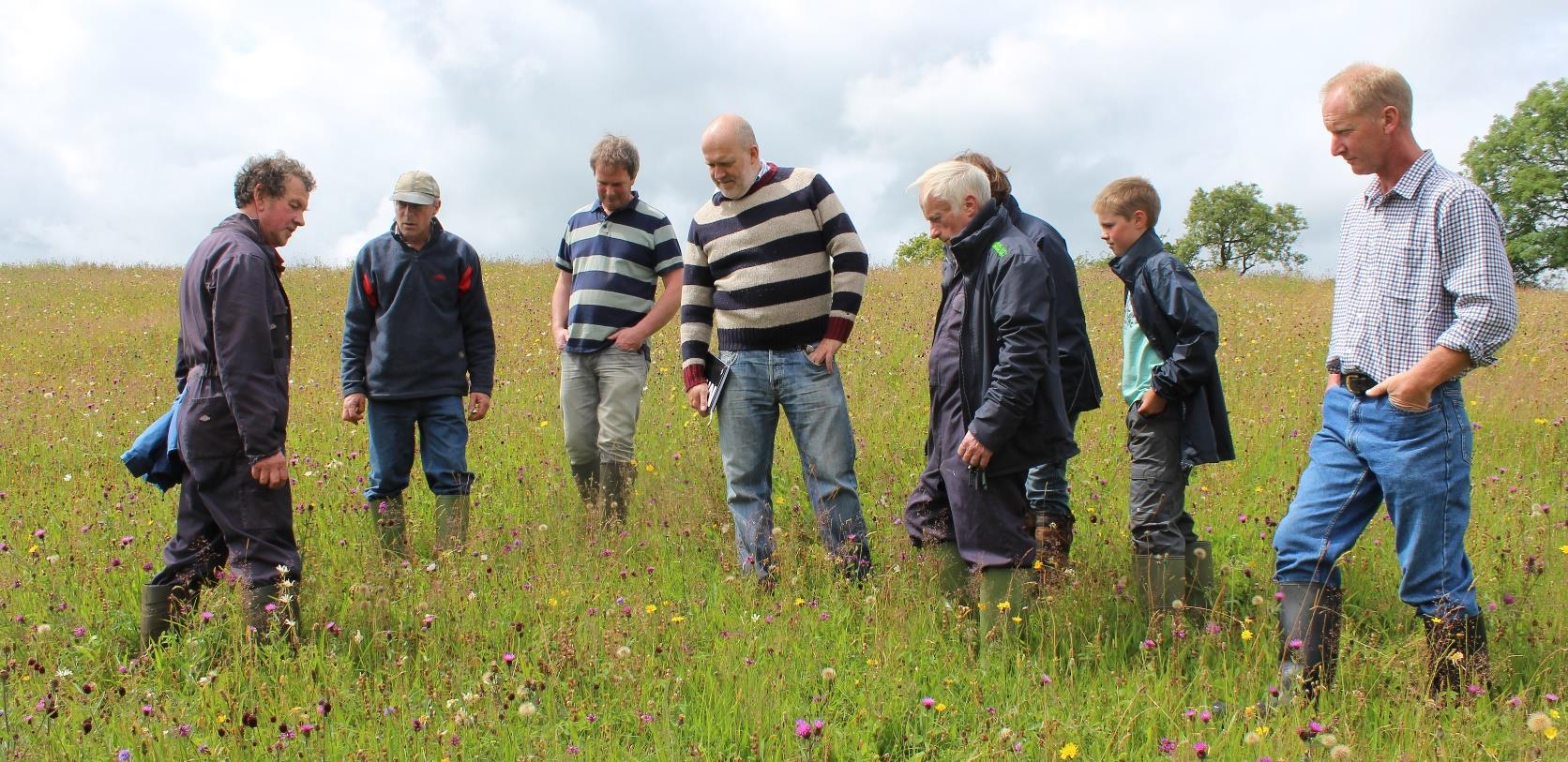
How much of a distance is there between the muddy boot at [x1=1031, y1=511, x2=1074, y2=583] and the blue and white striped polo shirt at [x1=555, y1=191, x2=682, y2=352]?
8.34ft

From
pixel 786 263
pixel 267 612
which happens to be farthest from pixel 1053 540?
pixel 267 612

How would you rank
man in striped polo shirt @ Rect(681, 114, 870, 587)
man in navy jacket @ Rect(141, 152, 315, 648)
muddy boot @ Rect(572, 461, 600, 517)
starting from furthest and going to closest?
1. muddy boot @ Rect(572, 461, 600, 517)
2. man in striped polo shirt @ Rect(681, 114, 870, 587)
3. man in navy jacket @ Rect(141, 152, 315, 648)

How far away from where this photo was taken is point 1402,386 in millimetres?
3092

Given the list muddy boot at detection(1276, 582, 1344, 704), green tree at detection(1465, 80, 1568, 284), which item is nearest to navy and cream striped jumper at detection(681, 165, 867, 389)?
muddy boot at detection(1276, 582, 1344, 704)

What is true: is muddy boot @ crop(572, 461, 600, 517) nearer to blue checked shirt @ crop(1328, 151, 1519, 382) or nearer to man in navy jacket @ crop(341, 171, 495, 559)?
man in navy jacket @ crop(341, 171, 495, 559)

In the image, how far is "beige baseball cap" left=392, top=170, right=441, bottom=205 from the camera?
16.7ft

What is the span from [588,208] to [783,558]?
8.36 ft

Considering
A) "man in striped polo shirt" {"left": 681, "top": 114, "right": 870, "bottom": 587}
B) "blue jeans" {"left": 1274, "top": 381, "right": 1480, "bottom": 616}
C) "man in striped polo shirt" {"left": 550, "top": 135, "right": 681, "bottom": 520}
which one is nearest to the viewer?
"blue jeans" {"left": 1274, "top": 381, "right": 1480, "bottom": 616}

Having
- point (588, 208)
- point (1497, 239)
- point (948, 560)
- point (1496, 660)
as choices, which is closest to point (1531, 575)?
point (1496, 660)

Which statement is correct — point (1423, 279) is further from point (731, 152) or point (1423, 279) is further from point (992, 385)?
point (731, 152)

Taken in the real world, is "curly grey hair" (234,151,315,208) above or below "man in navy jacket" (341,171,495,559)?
above

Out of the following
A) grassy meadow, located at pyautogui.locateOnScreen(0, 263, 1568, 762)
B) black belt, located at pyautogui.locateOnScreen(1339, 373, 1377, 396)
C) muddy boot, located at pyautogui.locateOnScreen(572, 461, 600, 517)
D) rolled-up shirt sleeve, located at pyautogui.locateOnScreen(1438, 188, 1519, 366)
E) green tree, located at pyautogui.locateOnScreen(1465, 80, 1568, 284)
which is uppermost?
green tree, located at pyautogui.locateOnScreen(1465, 80, 1568, 284)

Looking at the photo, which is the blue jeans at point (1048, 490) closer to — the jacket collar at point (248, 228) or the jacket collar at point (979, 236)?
the jacket collar at point (979, 236)

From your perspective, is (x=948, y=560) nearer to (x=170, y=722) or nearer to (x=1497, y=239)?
(x=1497, y=239)
